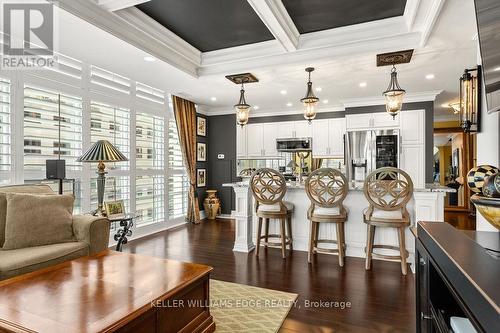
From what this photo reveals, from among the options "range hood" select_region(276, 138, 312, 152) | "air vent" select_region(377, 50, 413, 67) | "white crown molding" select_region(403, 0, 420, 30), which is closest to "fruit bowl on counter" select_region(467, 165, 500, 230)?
"white crown molding" select_region(403, 0, 420, 30)

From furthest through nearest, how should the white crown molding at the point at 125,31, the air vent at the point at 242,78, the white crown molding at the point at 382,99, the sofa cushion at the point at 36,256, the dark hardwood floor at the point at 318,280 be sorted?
the white crown molding at the point at 382,99 < the air vent at the point at 242,78 < the white crown molding at the point at 125,31 < the dark hardwood floor at the point at 318,280 < the sofa cushion at the point at 36,256

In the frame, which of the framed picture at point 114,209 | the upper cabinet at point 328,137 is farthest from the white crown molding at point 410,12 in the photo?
the framed picture at point 114,209

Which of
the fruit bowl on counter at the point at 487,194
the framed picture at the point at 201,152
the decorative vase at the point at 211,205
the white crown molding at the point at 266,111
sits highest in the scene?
the white crown molding at the point at 266,111

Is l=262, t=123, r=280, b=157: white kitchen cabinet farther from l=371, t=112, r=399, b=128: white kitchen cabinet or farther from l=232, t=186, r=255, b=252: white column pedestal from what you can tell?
l=232, t=186, r=255, b=252: white column pedestal

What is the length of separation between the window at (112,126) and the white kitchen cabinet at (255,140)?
9.89 feet

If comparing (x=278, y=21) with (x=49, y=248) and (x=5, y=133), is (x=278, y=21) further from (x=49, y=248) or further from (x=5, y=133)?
(x=5, y=133)

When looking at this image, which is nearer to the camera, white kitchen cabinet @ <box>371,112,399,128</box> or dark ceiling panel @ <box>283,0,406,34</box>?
dark ceiling panel @ <box>283,0,406,34</box>

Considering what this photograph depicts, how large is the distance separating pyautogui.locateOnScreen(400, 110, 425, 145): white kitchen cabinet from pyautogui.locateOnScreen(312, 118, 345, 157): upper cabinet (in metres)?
1.17

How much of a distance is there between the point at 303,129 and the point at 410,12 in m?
3.74

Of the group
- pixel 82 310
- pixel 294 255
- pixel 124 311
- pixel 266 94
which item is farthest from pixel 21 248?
pixel 266 94

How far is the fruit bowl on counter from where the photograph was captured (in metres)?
1.02

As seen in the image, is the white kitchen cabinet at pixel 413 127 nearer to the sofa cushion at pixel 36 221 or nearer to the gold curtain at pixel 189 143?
the gold curtain at pixel 189 143

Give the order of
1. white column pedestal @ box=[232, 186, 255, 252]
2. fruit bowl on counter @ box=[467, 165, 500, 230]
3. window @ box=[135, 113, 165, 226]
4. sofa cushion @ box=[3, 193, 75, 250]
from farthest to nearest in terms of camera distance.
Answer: window @ box=[135, 113, 165, 226] → white column pedestal @ box=[232, 186, 255, 252] → sofa cushion @ box=[3, 193, 75, 250] → fruit bowl on counter @ box=[467, 165, 500, 230]

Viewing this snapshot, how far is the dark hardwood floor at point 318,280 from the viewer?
2156 millimetres
